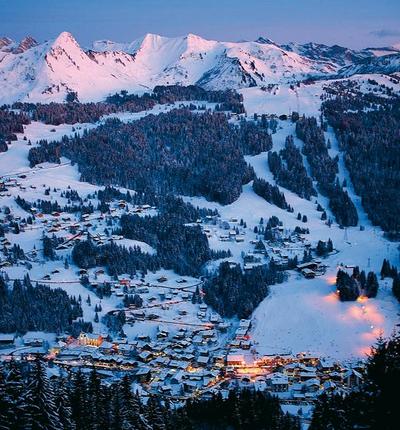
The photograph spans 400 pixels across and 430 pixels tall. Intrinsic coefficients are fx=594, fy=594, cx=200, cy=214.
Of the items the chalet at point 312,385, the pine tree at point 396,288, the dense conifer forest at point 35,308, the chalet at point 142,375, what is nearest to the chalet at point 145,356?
the chalet at point 142,375

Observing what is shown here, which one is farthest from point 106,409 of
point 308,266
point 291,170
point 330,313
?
point 291,170

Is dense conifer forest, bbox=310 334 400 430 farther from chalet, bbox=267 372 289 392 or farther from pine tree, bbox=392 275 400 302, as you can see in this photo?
pine tree, bbox=392 275 400 302

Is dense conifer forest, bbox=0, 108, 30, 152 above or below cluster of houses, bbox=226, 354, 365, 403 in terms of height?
above

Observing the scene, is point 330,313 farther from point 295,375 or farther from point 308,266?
point 308,266


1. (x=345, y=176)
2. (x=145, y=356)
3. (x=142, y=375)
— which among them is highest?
(x=345, y=176)

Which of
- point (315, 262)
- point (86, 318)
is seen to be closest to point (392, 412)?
point (86, 318)

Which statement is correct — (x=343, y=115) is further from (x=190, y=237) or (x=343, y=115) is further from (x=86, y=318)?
(x=86, y=318)

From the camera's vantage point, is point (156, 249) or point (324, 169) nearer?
point (156, 249)

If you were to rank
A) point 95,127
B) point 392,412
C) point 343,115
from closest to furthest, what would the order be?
point 392,412 → point 343,115 → point 95,127

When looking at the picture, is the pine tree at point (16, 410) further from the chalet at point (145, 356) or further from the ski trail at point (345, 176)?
the ski trail at point (345, 176)

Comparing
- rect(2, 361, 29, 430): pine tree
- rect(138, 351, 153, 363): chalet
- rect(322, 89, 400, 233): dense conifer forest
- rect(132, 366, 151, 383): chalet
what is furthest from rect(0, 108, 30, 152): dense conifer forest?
rect(2, 361, 29, 430): pine tree

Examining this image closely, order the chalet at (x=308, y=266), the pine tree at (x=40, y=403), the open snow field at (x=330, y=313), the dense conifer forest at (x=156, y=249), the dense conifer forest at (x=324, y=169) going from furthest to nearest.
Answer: the dense conifer forest at (x=324, y=169), the dense conifer forest at (x=156, y=249), the chalet at (x=308, y=266), the open snow field at (x=330, y=313), the pine tree at (x=40, y=403)
